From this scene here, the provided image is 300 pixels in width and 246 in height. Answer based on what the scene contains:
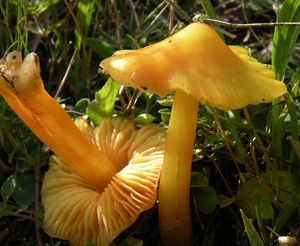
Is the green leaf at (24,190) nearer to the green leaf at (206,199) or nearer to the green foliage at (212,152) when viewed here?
the green foliage at (212,152)

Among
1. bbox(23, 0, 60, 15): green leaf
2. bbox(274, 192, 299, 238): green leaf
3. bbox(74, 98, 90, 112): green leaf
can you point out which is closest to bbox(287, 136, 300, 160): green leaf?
bbox(274, 192, 299, 238): green leaf

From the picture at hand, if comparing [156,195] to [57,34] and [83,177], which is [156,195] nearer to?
[83,177]

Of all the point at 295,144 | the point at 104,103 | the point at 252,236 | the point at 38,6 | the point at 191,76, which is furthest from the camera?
the point at 38,6

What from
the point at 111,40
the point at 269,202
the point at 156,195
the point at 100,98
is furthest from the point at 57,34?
the point at 269,202

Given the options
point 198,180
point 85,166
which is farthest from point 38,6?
point 198,180

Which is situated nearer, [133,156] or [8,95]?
[8,95]

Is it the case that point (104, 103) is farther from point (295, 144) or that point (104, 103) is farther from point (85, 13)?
point (295, 144)
